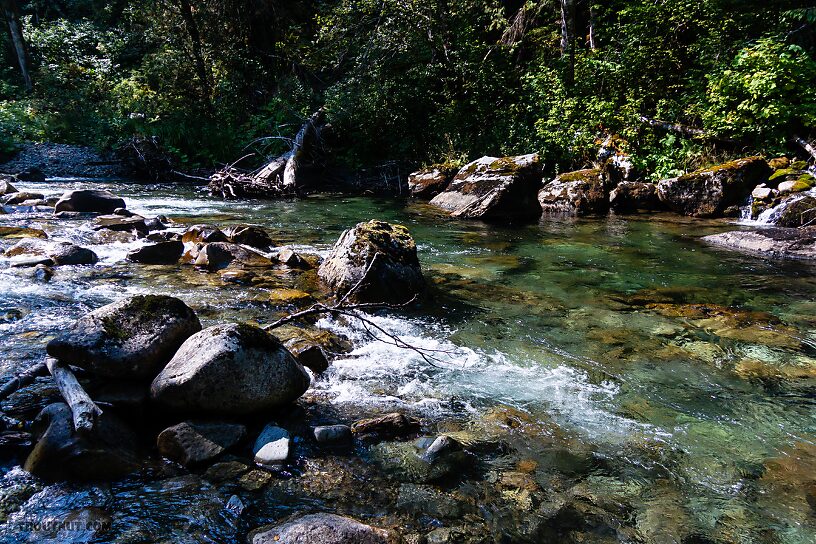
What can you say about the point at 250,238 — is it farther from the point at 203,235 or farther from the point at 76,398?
the point at 76,398

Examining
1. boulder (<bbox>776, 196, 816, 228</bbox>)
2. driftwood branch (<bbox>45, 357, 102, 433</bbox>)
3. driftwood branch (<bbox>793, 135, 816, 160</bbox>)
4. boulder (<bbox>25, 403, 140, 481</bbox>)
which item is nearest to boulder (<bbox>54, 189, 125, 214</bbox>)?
driftwood branch (<bbox>45, 357, 102, 433</bbox>)

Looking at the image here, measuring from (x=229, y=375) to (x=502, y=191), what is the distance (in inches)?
374

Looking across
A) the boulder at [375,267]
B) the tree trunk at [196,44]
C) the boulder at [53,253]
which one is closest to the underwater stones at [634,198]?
the boulder at [375,267]

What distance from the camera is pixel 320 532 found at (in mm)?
2529

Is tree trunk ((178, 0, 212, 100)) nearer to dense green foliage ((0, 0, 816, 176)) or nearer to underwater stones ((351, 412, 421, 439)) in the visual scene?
dense green foliage ((0, 0, 816, 176))

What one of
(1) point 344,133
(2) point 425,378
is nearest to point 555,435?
(2) point 425,378

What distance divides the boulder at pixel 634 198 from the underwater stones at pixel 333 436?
1107 centimetres

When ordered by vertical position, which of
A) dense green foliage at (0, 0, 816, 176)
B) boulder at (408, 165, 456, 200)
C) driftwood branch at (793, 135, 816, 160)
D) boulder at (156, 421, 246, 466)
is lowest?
boulder at (156, 421, 246, 466)

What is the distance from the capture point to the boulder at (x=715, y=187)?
11.4m

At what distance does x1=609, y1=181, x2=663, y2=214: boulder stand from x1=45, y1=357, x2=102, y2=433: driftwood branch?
12.0 metres

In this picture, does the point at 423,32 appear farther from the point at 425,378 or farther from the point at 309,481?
the point at 309,481

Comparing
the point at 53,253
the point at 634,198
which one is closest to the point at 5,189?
the point at 53,253

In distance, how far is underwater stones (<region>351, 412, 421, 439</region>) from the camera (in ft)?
11.7

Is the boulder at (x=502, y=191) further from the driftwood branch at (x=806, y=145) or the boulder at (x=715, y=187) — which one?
the driftwood branch at (x=806, y=145)
